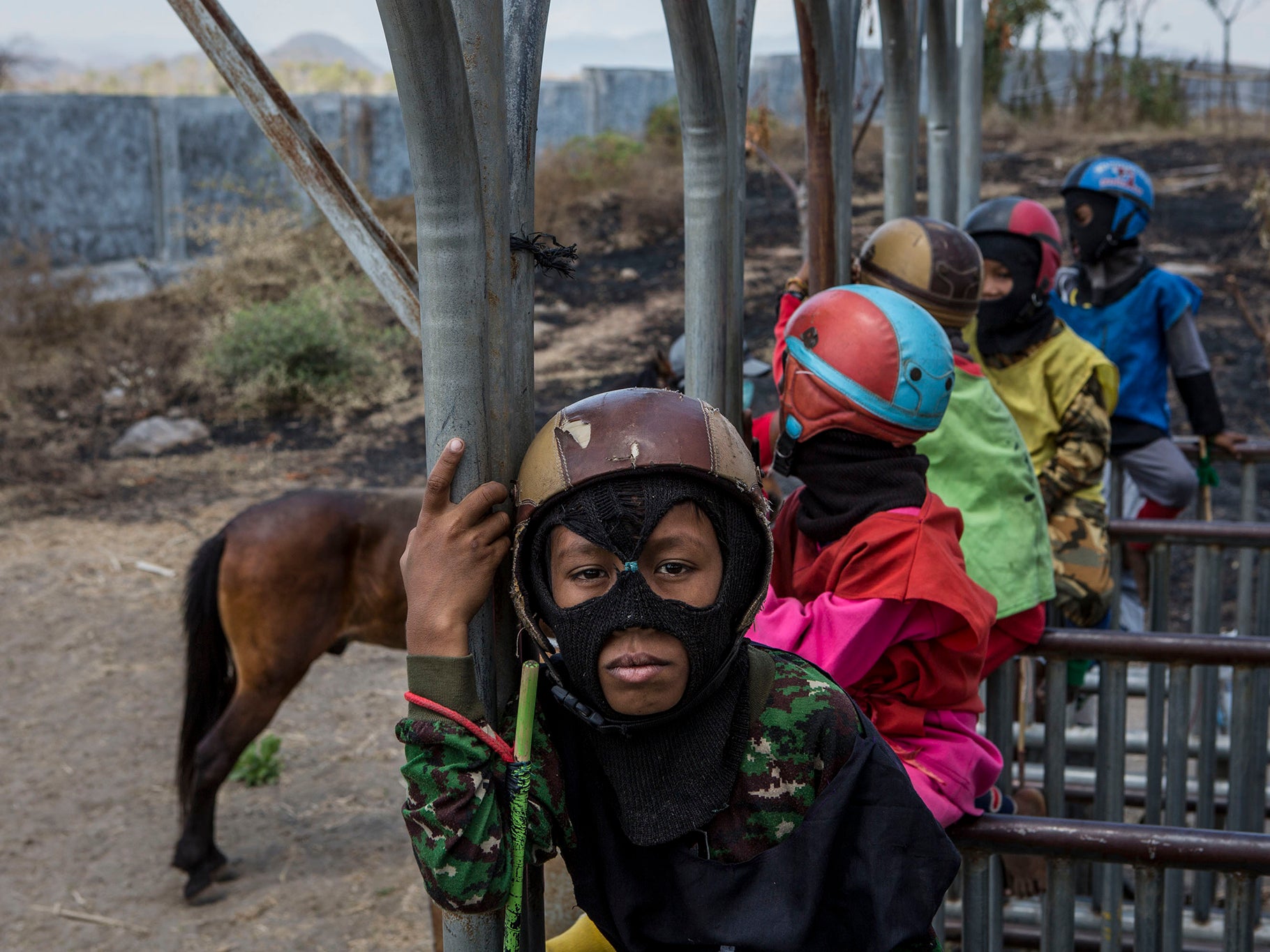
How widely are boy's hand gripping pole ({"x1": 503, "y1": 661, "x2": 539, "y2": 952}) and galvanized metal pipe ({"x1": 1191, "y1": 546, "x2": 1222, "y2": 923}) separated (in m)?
1.84

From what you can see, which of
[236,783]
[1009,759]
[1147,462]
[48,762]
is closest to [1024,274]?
[1147,462]

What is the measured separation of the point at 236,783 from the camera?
573 centimetres

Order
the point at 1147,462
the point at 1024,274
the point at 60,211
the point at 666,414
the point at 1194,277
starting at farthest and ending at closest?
the point at 60,211 < the point at 1194,277 < the point at 1147,462 < the point at 1024,274 < the point at 666,414

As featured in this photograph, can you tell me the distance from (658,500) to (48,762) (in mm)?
5302

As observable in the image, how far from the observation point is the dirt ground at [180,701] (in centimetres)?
471

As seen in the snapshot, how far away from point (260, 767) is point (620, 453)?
4657 millimetres

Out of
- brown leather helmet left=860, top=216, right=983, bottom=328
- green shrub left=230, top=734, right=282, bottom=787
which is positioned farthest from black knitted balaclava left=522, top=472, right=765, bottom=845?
green shrub left=230, top=734, right=282, bottom=787

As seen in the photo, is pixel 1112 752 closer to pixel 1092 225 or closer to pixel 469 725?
pixel 469 725

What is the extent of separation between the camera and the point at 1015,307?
376 cm

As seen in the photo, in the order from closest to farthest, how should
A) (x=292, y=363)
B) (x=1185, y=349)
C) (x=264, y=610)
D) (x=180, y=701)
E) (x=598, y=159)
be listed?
(x=1185, y=349), (x=264, y=610), (x=180, y=701), (x=292, y=363), (x=598, y=159)

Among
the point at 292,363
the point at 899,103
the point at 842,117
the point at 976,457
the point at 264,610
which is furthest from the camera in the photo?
the point at 292,363

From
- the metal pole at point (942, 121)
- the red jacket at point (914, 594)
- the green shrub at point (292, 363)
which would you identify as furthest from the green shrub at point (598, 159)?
the red jacket at point (914, 594)

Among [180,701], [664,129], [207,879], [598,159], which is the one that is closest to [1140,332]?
[207,879]

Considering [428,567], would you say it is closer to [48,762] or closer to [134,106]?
[48,762]
